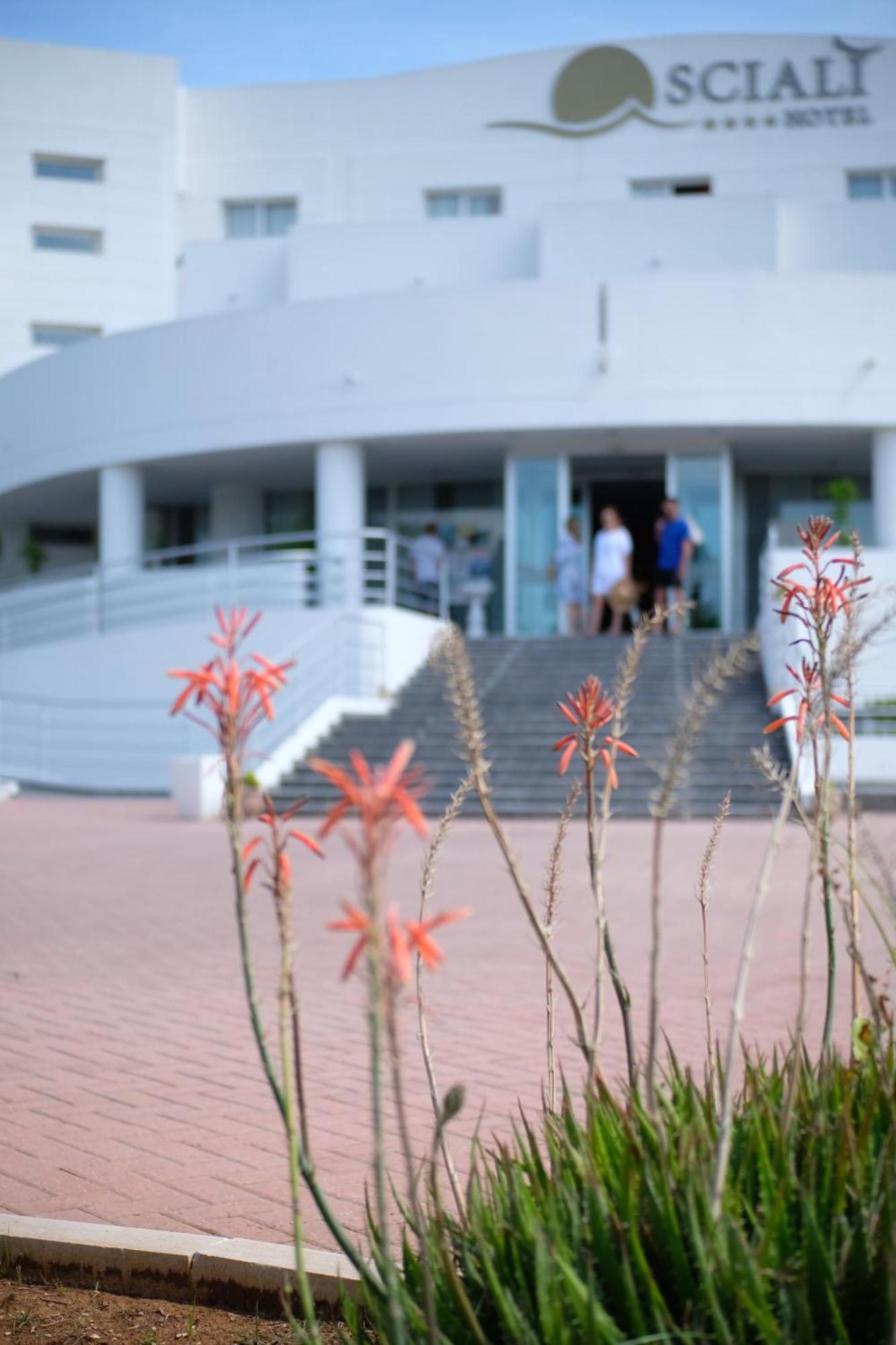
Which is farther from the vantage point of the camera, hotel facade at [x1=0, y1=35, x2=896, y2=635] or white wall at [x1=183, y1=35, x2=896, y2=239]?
white wall at [x1=183, y1=35, x2=896, y2=239]

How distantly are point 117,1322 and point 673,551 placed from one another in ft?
58.9

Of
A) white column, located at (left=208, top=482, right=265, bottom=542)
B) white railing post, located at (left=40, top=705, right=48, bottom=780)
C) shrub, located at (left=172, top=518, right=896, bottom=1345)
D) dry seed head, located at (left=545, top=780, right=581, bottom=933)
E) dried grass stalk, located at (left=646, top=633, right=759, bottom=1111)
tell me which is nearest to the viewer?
shrub, located at (left=172, top=518, right=896, bottom=1345)

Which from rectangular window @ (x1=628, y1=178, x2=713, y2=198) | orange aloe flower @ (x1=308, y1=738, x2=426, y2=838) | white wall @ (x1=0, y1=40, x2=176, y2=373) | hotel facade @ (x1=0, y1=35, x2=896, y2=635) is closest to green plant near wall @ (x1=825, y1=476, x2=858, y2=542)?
hotel facade @ (x1=0, y1=35, x2=896, y2=635)

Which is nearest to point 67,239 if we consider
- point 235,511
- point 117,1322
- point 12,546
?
point 12,546

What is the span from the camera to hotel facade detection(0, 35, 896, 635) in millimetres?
22906

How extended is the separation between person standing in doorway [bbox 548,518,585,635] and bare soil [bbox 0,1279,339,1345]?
20.2 m

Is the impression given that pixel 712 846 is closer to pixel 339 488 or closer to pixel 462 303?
pixel 462 303

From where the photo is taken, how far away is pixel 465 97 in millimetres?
31547

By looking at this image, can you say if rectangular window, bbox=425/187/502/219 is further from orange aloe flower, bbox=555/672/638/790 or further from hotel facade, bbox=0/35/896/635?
orange aloe flower, bbox=555/672/638/790

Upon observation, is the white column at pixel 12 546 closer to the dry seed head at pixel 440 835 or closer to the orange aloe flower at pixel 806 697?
the dry seed head at pixel 440 835

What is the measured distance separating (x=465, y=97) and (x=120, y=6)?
24702 millimetres

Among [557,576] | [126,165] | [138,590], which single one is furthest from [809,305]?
[126,165]

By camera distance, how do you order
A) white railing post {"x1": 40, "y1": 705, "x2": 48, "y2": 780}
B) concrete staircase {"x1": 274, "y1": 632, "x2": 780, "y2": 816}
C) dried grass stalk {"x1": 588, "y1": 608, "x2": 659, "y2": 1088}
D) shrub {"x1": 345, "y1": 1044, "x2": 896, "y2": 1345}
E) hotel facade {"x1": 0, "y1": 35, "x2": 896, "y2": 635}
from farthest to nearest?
hotel facade {"x1": 0, "y1": 35, "x2": 896, "y2": 635}, white railing post {"x1": 40, "y1": 705, "x2": 48, "y2": 780}, concrete staircase {"x1": 274, "y1": 632, "x2": 780, "y2": 816}, dried grass stalk {"x1": 588, "y1": 608, "x2": 659, "y2": 1088}, shrub {"x1": 345, "y1": 1044, "x2": 896, "y2": 1345}

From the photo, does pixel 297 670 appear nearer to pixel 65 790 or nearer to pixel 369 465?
pixel 65 790
